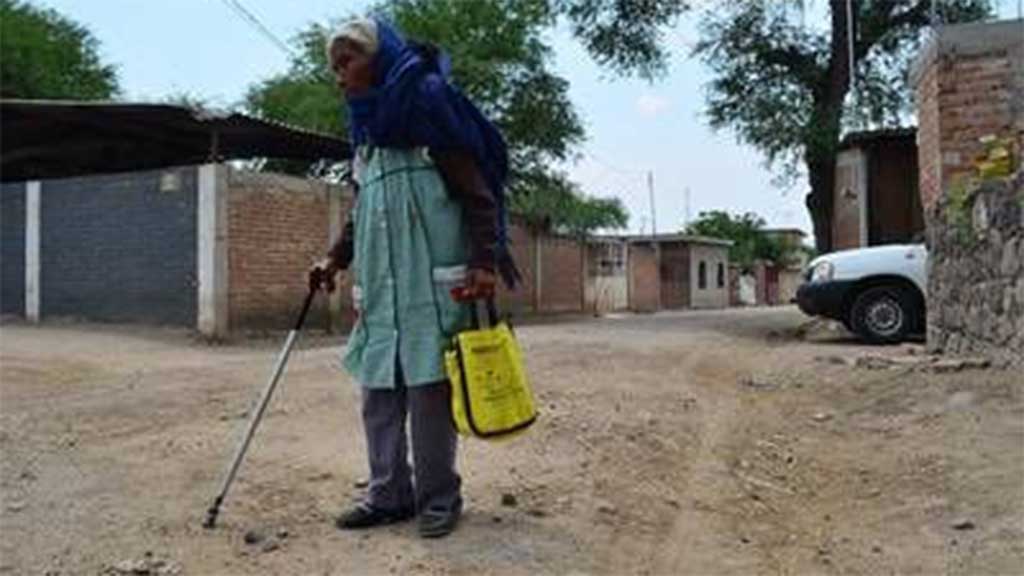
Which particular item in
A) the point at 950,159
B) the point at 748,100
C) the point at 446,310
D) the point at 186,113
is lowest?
the point at 446,310

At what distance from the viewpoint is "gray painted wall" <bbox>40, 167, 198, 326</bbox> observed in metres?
15.5

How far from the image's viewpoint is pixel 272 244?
16.3 meters

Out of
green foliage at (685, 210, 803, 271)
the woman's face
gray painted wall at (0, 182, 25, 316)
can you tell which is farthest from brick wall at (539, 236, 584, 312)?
green foliage at (685, 210, 803, 271)

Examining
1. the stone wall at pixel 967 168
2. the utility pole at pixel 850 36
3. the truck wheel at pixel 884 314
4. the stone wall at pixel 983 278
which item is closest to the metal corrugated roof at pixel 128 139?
the truck wheel at pixel 884 314

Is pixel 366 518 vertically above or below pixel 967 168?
below

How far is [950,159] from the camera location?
1045 centimetres

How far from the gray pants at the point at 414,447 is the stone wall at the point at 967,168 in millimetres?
5279

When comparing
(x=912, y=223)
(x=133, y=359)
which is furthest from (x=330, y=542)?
(x=912, y=223)

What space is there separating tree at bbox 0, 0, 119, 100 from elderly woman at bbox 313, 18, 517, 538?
24165mm

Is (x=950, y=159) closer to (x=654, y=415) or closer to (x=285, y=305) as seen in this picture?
(x=654, y=415)

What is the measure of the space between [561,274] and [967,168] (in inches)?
766

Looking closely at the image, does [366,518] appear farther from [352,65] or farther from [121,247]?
[121,247]

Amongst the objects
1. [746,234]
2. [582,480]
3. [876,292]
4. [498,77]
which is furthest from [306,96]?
[746,234]

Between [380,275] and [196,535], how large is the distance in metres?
1.10
